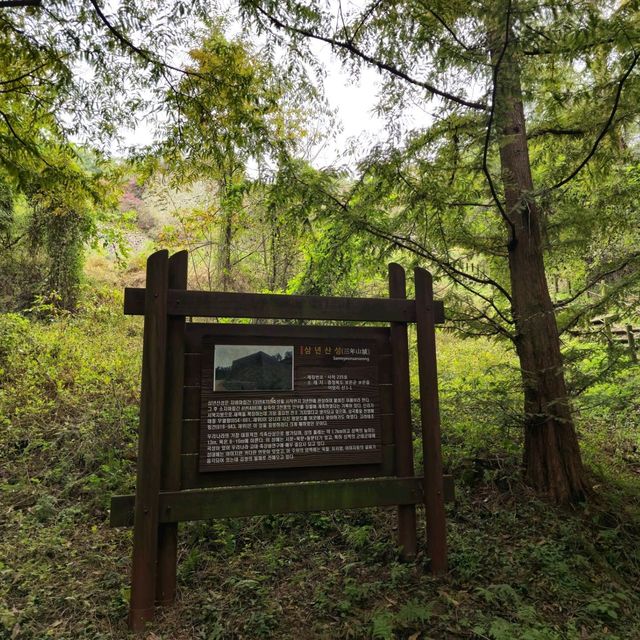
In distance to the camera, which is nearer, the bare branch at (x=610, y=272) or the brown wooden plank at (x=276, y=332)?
the brown wooden plank at (x=276, y=332)

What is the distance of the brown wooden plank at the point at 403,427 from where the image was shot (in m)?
3.55

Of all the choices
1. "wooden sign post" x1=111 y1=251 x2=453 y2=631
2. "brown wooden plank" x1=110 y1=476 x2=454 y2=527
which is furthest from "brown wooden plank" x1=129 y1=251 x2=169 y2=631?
"brown wooden plank" x1=110 y1=476 x2=454 y2=527

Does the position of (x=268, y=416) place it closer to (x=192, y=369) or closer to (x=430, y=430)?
(x=192, y=369)

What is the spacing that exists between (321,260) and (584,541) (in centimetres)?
357

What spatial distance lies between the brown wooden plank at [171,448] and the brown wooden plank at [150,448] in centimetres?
7

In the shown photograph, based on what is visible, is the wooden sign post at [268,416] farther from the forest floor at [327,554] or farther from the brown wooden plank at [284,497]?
the forest floor at [327,554]

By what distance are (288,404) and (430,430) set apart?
3.75 feet

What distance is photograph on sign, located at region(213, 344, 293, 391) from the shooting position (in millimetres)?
3244

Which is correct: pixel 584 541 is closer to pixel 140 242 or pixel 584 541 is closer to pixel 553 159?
pixel 553 159

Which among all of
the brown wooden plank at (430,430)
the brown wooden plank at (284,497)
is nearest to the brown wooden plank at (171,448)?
the brown wooden plank at (284,497)

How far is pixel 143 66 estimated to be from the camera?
15.4ft

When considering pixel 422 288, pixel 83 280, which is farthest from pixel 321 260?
pixel 83 280

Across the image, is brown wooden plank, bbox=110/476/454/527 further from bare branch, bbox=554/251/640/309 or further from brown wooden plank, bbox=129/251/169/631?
bare branch, bbox=554/251/640/309

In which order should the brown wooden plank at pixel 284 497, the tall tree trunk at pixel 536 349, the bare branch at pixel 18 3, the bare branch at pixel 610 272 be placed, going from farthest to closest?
1. the tall tree trunk at pixel 536 349
2. the bare branch at pixel 610 272
3. the bare branch at pixel 18 3
4. the brown wooden plank at pixel 284 497
